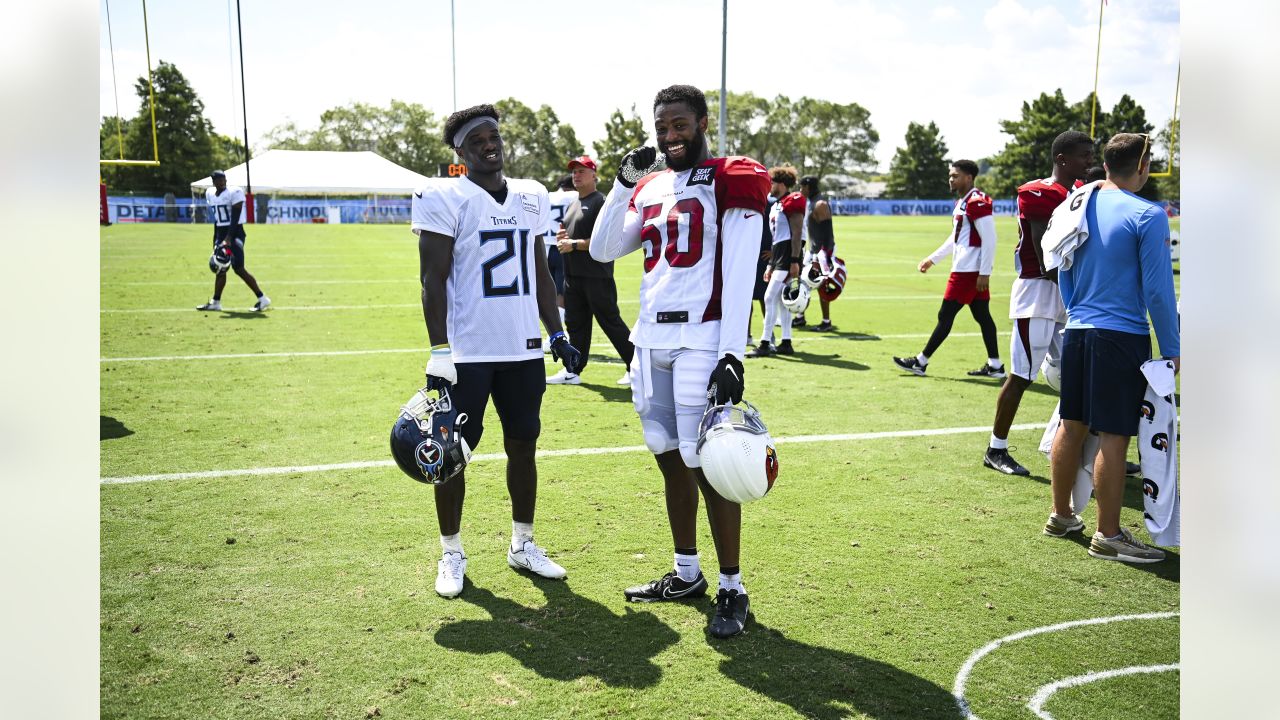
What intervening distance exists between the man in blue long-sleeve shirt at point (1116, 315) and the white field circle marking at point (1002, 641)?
0.79 meters

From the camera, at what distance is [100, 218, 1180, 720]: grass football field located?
374cm

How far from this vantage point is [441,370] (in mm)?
4543

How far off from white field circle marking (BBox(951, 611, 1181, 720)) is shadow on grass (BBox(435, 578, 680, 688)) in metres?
1.19

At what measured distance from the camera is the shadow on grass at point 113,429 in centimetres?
750

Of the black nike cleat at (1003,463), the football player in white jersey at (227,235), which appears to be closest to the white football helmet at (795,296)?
the black nike cleat at (1003,463)

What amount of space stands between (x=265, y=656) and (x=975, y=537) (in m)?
3.87

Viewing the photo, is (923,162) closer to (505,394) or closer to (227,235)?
(227,235)

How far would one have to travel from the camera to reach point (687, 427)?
4266 millimetres

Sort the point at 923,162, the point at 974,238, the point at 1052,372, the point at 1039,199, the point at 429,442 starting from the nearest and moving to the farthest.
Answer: the point at 429,442, the point at 1052,372, the point at 1039,199, the point at 974,238, the point at 923,162

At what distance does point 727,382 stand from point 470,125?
Answer: 193 cm

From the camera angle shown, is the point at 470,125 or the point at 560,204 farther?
the point at 560,204

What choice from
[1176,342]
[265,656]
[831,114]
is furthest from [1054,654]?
[831,114]

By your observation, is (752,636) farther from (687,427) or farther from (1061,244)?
(1061,244)

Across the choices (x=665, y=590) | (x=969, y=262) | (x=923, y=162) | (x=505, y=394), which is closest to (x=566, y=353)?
(x=505, y=394)
